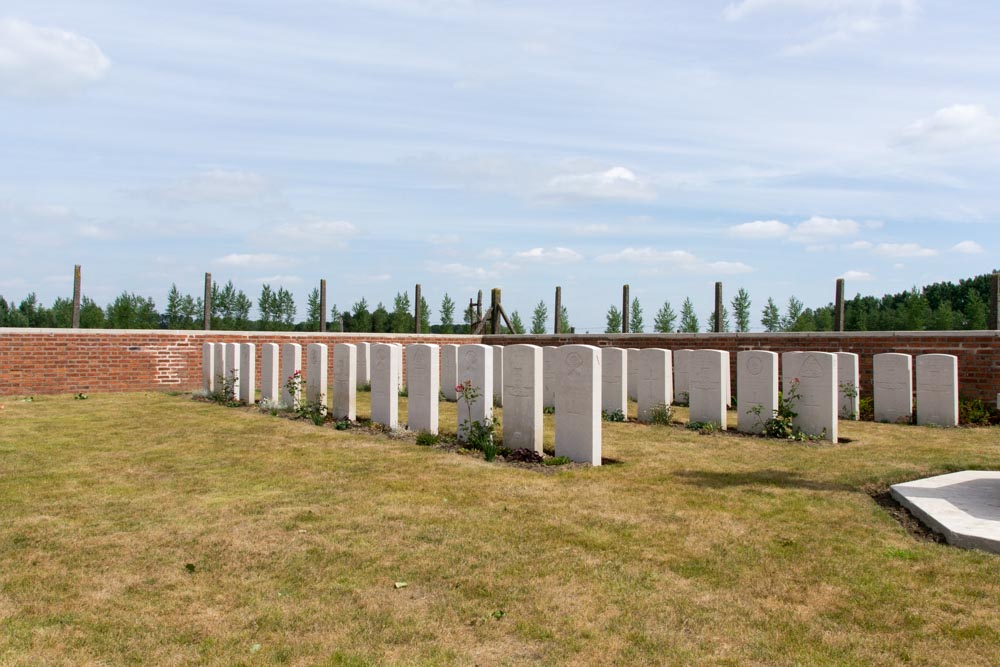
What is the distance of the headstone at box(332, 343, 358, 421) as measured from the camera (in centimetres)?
1117

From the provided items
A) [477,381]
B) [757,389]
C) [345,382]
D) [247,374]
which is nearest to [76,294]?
[247,374]

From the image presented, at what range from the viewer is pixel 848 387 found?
474 inches

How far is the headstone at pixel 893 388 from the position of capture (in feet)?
37.5

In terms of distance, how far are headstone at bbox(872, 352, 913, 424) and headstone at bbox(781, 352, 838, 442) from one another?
2.72m

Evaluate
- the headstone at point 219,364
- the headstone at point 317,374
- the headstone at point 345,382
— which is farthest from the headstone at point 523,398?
the headstone at point 219,364

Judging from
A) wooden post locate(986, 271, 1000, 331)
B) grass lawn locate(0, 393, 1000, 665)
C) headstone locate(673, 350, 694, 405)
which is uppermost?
wooden post locate(986, 271, 1000, 331)

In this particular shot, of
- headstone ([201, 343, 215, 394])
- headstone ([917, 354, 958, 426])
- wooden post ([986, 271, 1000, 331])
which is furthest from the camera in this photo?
headstone ([201, 343, 215, 394])

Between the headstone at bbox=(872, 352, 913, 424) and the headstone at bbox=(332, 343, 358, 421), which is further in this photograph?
the headstone at bbox=(872, 352, 913, 424)

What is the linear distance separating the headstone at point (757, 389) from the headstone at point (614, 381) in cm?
204

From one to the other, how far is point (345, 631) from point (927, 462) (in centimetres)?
677

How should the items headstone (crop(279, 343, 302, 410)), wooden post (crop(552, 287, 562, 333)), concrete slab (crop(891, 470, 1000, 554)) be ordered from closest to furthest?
concrete slab (crop(891, 470, 1000, 554)), headstone (crop(279, 343, 302, 410)), wooden post (crop(552, 287, 562, 333))

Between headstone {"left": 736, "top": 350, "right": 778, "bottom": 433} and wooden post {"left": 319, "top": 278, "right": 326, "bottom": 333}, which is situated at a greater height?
wooden post {"left": 319, "top": 278, "right": 326, "bottom": 333}

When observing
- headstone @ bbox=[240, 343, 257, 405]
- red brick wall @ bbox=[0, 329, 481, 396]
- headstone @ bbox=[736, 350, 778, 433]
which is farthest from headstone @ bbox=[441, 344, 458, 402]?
red brick wall @ bbox=[0, 329, 481, 396]

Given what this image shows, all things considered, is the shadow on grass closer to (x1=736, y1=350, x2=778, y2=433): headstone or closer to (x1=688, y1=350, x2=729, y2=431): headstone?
(x1=736, y1=350, x2=778, y2=433): headstone
